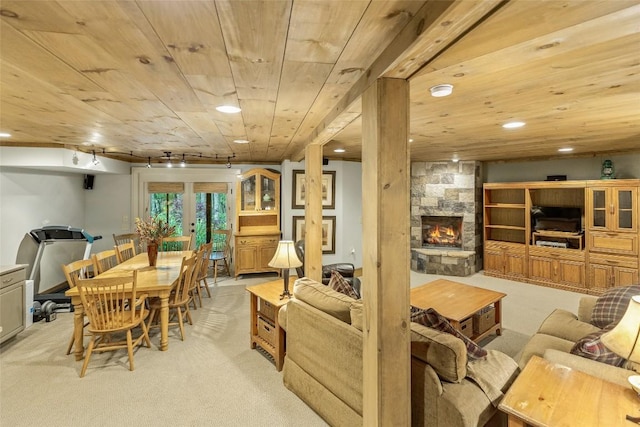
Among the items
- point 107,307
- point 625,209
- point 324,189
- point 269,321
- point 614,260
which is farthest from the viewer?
point 324,189

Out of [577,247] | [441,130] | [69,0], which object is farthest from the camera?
[577,247]

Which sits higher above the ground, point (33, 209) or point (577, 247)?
point (33, 209)

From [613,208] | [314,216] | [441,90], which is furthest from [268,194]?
[613,208]

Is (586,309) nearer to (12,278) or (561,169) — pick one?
(561,169)

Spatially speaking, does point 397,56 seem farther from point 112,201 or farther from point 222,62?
point 112,201

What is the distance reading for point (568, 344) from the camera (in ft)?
8.13

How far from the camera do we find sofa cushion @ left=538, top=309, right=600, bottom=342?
8.70 feet

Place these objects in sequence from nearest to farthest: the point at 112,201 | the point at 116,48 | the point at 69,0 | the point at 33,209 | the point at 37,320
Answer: the point at 69,0
the point at 116,48
the point at 37,320
the point at 33,209
the point at 112,201

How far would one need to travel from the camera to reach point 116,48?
1.41 metres

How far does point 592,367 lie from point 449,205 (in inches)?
190

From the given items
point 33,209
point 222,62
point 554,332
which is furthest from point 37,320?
point 554,332

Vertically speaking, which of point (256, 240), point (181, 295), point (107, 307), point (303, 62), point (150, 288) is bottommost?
point (181, 295)

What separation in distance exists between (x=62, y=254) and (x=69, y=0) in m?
5.92

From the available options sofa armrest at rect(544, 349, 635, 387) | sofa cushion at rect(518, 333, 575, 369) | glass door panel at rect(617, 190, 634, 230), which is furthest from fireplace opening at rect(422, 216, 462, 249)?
sofa armrest at rect(544, 349, 635, 387)
